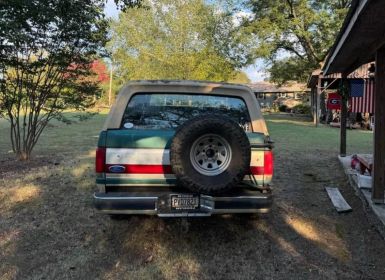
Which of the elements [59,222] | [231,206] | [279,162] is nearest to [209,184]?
[231,206]

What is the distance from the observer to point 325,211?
20.2 ft

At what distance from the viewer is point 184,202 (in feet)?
13.8

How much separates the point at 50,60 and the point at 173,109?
19.1 ft

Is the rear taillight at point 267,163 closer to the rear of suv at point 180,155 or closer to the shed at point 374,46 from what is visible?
the rear of suv at point 180,155

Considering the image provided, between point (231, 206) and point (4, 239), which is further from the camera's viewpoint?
point (4, 239)

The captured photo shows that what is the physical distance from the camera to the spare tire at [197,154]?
13.3 ft

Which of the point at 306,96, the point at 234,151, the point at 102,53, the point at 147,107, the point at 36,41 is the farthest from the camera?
the point at 306,96

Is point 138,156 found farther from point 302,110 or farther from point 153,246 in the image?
point 302,110

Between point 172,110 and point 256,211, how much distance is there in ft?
4.64

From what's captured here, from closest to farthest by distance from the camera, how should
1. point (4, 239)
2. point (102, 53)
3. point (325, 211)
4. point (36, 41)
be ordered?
1. point (4, 239)
2. point (325, 211)
3. point (36, 41)
4. point (102, 53)

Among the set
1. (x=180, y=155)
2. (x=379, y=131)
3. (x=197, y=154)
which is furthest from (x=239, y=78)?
(x=180, y=155)

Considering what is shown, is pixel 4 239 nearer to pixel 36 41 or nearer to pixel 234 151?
pixel 234 151

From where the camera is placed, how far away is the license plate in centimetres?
420

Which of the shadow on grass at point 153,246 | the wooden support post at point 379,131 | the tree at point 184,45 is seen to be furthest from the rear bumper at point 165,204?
the tree at point 184,45
